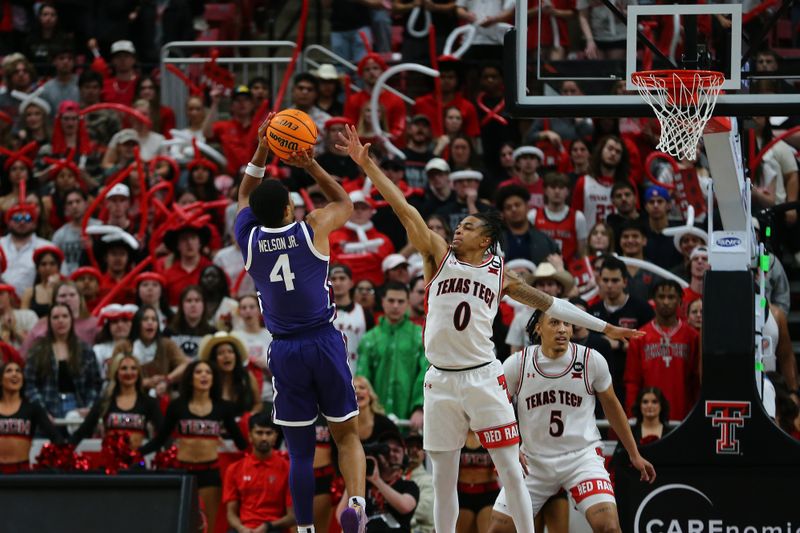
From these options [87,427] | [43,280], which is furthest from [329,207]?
[43,280]

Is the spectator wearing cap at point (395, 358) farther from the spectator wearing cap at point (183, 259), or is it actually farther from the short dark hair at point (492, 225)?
the short dark hair at point (492, 225)

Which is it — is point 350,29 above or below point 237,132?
above

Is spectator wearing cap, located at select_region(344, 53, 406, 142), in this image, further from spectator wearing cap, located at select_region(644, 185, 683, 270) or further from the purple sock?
the purple sock

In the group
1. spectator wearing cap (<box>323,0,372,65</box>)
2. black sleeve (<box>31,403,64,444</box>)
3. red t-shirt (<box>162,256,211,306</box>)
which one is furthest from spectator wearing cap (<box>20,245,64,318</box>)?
spectator wearing cap (<box>323,0,372,65</box>)

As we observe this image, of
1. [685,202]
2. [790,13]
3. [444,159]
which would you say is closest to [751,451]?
[790,13]

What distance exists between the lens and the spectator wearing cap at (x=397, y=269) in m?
15.2

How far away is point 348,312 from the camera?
14.8 meters

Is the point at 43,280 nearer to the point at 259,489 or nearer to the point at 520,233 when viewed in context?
the point at 259,489

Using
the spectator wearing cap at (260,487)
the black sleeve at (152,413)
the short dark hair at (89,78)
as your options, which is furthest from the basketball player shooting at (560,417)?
the short dark hair at (89,78)

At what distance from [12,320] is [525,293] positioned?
6633 mm

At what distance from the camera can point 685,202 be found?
1656 centimetres

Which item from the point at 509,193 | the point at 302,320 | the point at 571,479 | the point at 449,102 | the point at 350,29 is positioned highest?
the point at 350,29

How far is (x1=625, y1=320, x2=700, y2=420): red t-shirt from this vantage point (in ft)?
44.8

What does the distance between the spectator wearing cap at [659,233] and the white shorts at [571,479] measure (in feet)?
14.9
